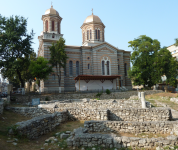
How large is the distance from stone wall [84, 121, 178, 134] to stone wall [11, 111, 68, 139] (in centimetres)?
212

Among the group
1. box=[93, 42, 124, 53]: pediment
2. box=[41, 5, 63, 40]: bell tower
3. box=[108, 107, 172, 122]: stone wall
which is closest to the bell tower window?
box=[93, 42, 124, 53]: pediment

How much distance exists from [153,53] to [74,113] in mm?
25909

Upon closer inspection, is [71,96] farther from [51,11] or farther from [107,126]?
[51,11]

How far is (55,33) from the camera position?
99.3ft

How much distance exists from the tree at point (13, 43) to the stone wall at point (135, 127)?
17363 millimetres

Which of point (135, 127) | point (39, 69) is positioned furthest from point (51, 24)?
point (135, 127)

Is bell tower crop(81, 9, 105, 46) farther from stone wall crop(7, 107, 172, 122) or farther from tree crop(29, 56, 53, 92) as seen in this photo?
stone wall crop(7, 107, 172, 122)

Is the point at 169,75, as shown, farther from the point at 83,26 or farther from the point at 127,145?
the point at 127,145

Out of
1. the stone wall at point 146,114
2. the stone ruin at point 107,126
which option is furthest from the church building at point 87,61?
the stone wall at point 146,114

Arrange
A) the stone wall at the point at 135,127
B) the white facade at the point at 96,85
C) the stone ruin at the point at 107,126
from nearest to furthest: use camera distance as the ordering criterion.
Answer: the stone ruin at the point at 107,126 < the stone wall at the point at 135,127 < the white facade at the point at 96,85

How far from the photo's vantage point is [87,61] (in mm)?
31172

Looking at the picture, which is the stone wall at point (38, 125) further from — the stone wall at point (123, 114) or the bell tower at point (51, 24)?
the bell tower at point (51, 24)

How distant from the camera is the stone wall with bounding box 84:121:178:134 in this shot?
746cm

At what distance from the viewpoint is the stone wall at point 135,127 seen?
7461 millimetres
